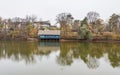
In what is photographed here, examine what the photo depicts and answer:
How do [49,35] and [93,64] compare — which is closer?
[93,64]

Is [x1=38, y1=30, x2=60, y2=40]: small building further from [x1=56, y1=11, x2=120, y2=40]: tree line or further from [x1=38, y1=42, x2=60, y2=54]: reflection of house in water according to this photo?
[x1=38, y1=42, x2=60, y2=54]: reflection of house in water

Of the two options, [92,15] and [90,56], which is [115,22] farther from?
[90,56]

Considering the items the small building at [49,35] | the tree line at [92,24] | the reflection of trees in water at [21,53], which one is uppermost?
the tree line at [92,24]

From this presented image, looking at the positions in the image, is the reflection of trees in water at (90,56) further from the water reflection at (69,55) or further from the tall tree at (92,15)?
the tall tree at (92,15)

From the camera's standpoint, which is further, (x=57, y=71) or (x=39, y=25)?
(x=39, y=25)

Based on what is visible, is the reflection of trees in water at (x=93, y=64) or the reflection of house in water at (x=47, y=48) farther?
the reflection of house in water at (x=47, y=48)

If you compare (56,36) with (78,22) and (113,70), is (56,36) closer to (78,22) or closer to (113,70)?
(78,22)

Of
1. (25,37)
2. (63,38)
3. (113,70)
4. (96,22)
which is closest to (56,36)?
(63,38)

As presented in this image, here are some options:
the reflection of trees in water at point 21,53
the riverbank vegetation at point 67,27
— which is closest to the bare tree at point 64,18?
the riverbank vegetation at point 67,27

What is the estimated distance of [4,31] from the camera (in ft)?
172

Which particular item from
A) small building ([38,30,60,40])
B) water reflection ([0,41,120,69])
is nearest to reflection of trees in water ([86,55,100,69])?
water reflection ([0,41,120,69])

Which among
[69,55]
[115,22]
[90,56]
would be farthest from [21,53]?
[115,22]

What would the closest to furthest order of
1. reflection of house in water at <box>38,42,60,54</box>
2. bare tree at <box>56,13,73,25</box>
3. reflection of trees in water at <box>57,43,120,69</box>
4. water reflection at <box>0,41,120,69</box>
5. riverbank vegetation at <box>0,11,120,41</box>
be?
reflection of trees in water at <box>57,43,120,69</box> < water reflection at <box>0,41,120,69</box> < reflection of house in water at <box>38,42,60,54</box> < riverbank vegetation at <box>0,11,120,41</box> < bare tree at <box>56,13,73,25</box>

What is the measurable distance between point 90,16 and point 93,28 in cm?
436
